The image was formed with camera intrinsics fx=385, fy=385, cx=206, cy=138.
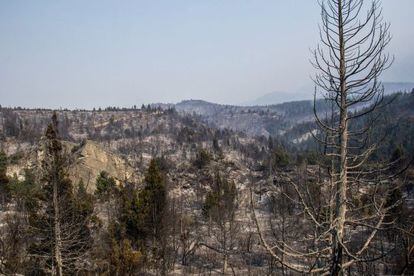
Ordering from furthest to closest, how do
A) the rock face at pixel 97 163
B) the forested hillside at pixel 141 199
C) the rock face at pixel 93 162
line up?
the rock face at pixel 93 162, the rock face at pixel 97 163, the forested hillside at pixel 141 199

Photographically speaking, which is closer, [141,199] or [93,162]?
[141,199]

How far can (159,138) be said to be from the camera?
6363 inches

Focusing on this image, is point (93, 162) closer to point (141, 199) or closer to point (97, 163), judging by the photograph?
point (97, 163)

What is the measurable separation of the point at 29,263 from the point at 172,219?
40.4ft

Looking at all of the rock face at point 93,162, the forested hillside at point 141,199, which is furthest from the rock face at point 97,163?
the forested hillside at point 141,199

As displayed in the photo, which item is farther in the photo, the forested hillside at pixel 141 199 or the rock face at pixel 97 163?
the rock face at pixel 97 163

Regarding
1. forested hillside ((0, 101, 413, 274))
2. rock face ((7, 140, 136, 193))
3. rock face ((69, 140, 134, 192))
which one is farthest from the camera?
rock face ((7, 140, 136, 193))

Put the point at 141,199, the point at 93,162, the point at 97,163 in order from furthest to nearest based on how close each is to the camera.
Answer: the point at 97,163
the point at 93,162
the point at 141,199

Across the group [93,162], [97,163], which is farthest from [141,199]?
[97,163]

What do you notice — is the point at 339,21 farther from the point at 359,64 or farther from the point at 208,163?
the point at 208,163

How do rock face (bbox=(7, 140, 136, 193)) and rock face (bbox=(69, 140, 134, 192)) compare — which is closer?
rock face (bbox=(69, 140, 134, 192))

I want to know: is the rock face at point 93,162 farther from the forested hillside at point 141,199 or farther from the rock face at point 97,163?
the forested hillside at point 141,199

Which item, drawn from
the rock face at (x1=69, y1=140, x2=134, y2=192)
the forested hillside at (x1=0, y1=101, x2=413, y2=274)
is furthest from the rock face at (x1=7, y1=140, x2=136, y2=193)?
the forested hillside at (x1=0, y1=101, x2=413, y2=274)

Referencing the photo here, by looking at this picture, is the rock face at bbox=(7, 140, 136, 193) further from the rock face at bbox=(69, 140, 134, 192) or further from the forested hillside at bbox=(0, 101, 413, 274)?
the forested hillside at bbox=(0, 101, 413, 274)
